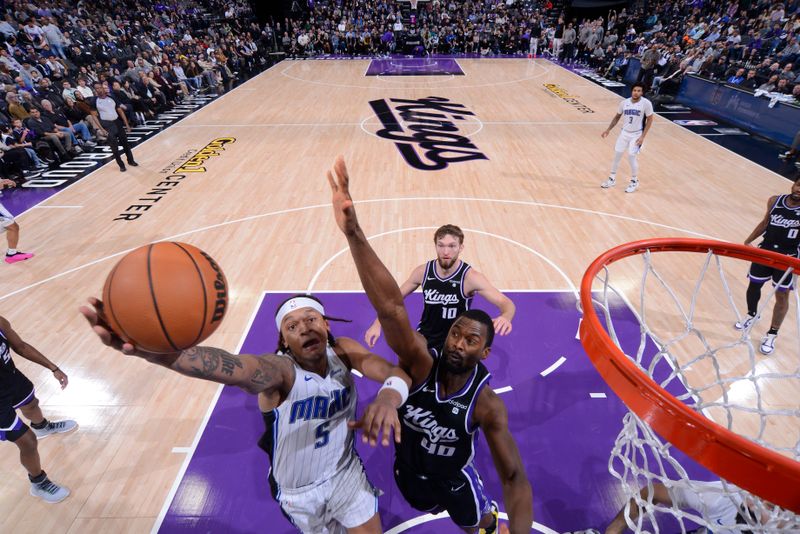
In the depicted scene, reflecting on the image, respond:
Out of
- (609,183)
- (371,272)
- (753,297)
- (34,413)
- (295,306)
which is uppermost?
(371,272)

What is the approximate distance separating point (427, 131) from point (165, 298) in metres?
10.4

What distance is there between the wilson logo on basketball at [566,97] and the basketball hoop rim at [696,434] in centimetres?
1309

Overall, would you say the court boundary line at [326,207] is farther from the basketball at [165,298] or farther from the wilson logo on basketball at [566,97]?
the wilson logo on basketball at [566,97]

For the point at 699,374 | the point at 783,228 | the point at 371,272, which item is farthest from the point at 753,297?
the point at 371,272

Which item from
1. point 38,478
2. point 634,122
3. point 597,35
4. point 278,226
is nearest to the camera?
point 38,478

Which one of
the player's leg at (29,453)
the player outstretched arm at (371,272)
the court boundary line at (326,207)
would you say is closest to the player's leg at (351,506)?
the player outstretched arm at (371,272)

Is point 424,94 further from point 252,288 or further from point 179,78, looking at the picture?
point 252,288

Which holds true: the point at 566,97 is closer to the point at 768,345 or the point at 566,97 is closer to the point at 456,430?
the point at 768,345

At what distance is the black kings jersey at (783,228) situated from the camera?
4.18 m

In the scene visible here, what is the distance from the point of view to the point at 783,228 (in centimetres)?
425

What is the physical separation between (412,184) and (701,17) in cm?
1956

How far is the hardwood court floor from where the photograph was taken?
3.78 meters

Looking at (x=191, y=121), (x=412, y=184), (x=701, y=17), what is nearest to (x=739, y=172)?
(x=412, y=184)

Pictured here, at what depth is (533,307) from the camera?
5.25 meters
